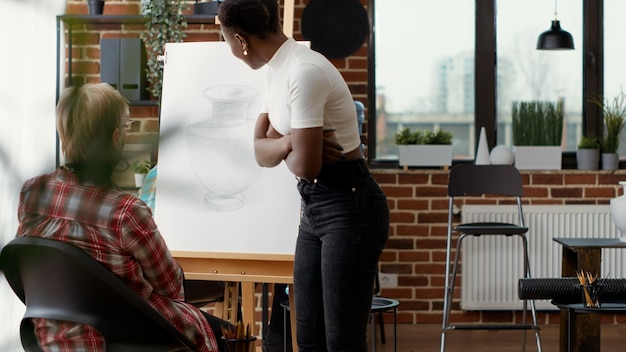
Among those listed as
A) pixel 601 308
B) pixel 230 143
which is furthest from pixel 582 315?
pixel 230 143

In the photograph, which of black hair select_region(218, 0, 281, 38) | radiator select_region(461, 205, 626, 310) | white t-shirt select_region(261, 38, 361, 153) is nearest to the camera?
white t-shirt select_region(261, 38, 361, 153)

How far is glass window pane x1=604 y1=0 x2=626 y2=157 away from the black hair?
3.35m

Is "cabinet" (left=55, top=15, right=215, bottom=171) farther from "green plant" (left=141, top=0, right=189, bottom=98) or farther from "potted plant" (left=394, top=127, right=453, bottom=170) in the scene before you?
"potted plant" (left=394, top=127, right=453, bottom=170)

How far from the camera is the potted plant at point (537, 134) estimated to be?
4699 millimetres

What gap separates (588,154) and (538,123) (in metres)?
0.32

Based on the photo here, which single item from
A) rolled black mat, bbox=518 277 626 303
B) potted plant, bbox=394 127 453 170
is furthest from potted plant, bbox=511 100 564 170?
rolled black mat, bbox=518 277 626 303

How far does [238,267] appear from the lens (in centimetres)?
260

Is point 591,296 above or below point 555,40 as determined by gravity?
below

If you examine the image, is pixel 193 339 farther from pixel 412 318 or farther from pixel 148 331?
pixel 412 318

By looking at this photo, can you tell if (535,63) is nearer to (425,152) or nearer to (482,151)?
(482,151)

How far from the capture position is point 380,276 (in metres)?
4.73

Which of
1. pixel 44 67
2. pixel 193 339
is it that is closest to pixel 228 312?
pixel 193 339

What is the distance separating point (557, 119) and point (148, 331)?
359 cm

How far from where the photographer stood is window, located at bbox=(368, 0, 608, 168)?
484cm
